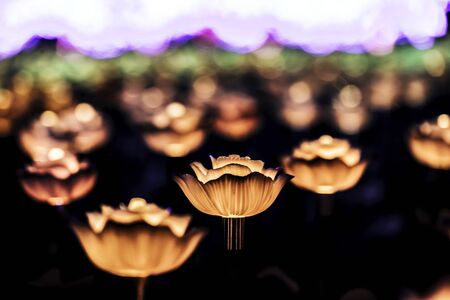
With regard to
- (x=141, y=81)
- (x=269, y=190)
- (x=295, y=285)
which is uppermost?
(x=141, y=81)

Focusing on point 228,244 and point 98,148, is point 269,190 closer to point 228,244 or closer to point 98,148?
point 228,244

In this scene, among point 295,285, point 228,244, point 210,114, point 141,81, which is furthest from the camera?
point 141,81

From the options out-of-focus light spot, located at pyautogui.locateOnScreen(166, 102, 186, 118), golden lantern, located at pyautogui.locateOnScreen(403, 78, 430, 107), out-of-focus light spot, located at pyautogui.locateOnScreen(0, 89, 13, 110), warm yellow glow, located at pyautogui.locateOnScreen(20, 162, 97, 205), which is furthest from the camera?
golden lantern, located at pyautogui.locateOnScreen(403, 78, 430, 107)

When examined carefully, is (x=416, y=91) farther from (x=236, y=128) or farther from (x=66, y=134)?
(x=66, y=134)

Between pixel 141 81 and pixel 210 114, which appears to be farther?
pixel 141 81

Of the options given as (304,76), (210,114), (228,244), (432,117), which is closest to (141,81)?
(304,76)

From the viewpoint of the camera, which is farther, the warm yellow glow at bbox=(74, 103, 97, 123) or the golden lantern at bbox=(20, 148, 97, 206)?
the warm yellow glow at bbox=(74, 103, 97, 123)

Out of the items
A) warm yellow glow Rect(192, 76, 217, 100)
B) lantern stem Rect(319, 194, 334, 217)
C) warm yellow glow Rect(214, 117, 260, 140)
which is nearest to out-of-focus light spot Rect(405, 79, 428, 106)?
warm yellow glow Rect(192, 76, 217, 100)

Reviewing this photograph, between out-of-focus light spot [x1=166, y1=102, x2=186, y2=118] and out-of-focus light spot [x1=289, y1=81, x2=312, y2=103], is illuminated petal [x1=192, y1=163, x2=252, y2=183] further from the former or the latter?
out-of-focus light spot [x1=289, y1=81, x2=312, y2=103]
